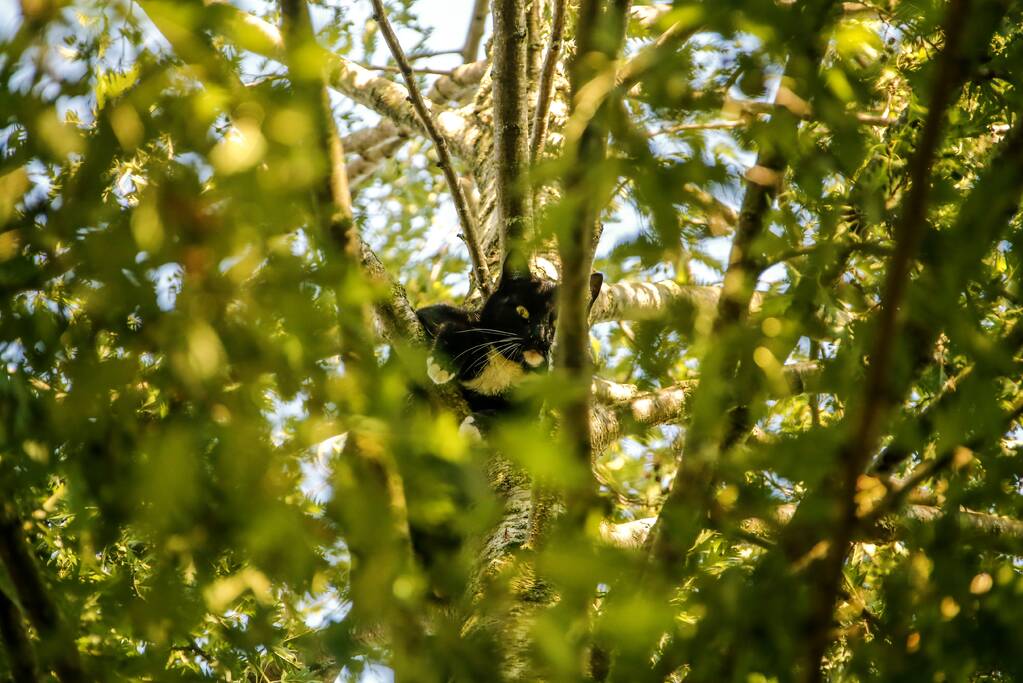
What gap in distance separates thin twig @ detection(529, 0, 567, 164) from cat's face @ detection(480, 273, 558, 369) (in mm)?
558

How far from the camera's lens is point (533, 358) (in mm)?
3604

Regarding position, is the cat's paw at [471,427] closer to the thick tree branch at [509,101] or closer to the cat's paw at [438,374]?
the cat's paw at [438,374]

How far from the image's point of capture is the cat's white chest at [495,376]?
11.1ft

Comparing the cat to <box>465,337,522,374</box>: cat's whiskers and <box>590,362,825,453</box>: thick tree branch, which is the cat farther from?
<box>590,362,825,453</box>: thick tree branch

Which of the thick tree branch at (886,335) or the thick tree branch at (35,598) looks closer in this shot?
the thick tree branch at (886,335)

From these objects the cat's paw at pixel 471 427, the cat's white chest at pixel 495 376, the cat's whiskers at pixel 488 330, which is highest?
the cat's whiskers at pixel 488 330

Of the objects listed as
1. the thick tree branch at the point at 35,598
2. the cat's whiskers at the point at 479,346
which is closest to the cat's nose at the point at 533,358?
the cat's whiskers at the point at 479,346

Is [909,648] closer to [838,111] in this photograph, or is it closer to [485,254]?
[838,111]

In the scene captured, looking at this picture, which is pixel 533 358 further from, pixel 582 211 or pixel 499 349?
pixel 582 211

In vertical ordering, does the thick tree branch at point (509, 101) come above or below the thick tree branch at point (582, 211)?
above

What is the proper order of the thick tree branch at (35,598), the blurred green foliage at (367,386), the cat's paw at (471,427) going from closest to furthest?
the blurred green foliage at (367,386), the thick tree branch at (35,598), the cat's paw at (471,427)

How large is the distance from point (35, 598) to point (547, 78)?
217cm

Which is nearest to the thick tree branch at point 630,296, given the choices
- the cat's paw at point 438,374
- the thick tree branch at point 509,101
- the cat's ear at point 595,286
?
the cat's ear at point 595,286

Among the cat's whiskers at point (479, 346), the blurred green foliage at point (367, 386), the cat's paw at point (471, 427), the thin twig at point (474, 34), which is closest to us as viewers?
the blurred green foliage at point (367, 386)
